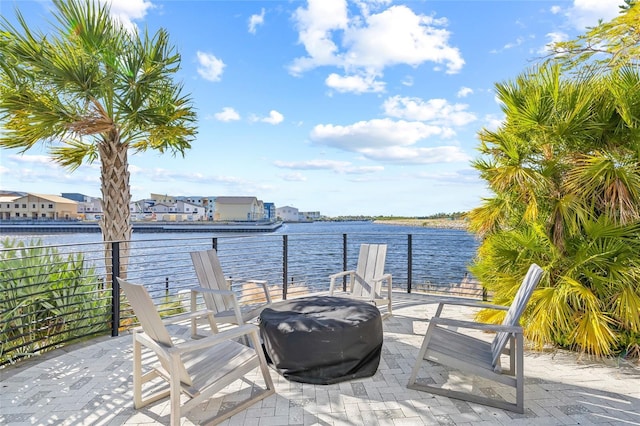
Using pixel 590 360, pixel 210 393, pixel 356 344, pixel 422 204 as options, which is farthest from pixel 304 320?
pixel 422 204

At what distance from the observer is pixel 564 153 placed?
3.45m

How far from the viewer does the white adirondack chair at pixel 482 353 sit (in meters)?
2.28

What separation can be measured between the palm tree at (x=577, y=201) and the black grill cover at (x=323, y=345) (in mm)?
1822

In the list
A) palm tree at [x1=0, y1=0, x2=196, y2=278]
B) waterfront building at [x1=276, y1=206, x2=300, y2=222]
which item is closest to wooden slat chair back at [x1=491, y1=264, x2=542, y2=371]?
palm tree at [x1=0, y1=0, x2=196, y2=278]

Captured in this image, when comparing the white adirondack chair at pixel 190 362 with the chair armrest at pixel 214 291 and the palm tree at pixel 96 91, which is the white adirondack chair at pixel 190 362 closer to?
the chair armrest at pixel 214 291

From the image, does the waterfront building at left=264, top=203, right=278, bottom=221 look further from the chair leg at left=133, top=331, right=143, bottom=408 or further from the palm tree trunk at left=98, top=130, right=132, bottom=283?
the chair leg at left=133, top=331, right=143, bottom=408

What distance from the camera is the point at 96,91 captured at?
14.6ft

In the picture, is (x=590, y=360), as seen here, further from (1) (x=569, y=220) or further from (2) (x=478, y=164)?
(2) (x=478, y=164)

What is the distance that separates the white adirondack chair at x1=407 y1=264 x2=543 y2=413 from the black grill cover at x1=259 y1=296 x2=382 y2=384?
0.41 metres

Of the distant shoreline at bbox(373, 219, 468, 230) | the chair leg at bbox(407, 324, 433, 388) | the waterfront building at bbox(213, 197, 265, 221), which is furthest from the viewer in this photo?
the waterfront building at bbox(213, 197, 265, 221)

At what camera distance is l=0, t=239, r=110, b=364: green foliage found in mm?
3281

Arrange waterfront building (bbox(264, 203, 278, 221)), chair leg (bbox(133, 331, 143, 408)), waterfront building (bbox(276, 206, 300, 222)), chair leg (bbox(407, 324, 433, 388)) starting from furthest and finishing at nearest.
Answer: waterfront building (bbox(276, 206, 300, 222))
waterfront building (bbox(264, 203, 278, 221))
chair leg (bbox(407, 324, 433, 388))
chair leg (bbox(133, 331, 143, 408))

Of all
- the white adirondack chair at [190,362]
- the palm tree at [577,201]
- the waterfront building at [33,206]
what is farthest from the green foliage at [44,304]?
the waterfront building at [33,206]

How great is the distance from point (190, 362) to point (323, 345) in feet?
3.16
